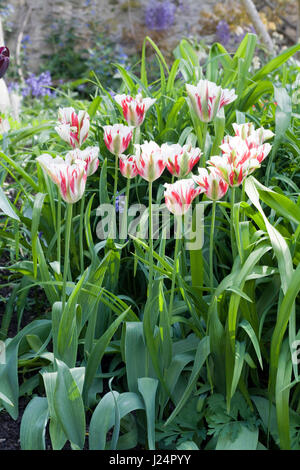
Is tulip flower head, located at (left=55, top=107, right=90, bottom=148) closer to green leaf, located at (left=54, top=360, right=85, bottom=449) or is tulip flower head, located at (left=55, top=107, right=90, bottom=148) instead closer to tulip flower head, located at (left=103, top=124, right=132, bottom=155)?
tulip flower head, located at (left=103, top=124, right=132, bottom=155)

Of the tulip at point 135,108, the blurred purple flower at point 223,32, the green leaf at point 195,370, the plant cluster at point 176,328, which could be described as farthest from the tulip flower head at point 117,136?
the blurred purple flower at point 223,32

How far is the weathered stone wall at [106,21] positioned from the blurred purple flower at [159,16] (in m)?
0.10

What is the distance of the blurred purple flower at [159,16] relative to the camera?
6906mm

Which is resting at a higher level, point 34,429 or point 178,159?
point 178,159

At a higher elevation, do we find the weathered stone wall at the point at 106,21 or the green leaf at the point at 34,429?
the weathered stone wall at the point at 106,21

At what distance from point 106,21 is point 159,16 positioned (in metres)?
0.72

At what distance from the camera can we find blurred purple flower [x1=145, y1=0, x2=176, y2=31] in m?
6.91

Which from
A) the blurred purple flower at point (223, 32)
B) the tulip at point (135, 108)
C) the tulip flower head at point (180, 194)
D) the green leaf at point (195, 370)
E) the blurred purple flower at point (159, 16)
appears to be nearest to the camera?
the tulip flower head at point (180, 194)

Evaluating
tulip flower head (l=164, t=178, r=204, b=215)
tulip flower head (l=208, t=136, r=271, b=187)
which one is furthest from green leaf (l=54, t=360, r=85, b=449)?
tulip flower head (l=208, t=136, r=271, b=187)

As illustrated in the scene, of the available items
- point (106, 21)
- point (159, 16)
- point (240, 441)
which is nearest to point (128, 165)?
point (240, 441)

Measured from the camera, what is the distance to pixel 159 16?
273 inches

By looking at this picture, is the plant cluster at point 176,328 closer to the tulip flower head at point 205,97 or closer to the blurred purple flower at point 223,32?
the tulip flower head at point 205,97

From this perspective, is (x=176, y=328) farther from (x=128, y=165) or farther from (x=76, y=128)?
Result: (x=76, y=128)

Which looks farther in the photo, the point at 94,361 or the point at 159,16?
the point at 159,16
